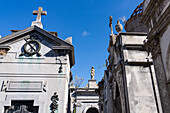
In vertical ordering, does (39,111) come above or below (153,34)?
below

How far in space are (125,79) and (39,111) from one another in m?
4.77

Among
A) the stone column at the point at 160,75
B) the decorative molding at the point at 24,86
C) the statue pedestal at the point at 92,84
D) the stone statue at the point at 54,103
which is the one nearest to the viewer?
the stone column at the point at 160,75

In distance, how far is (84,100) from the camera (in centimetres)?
1756

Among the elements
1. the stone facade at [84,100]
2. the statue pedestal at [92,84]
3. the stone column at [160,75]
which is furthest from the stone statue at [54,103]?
the statue pedestal at [92,84]

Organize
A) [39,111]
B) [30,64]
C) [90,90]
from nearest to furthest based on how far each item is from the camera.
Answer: [39,111] → [30,64] → [90,90]

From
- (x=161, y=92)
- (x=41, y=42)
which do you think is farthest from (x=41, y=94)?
(x=161, y=92)

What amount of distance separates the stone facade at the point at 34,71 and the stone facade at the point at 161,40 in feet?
17.0

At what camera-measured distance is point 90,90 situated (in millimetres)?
17766

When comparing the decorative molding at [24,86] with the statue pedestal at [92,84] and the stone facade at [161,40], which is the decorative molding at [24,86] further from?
the statue pedestal at [92,84]

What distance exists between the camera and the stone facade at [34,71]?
8.04 metres

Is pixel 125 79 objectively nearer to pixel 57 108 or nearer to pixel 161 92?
pixel 161 92

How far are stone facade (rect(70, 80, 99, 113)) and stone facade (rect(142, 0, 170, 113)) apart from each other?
12989mm

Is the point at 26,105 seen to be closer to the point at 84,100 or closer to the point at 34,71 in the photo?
the point at 34,71

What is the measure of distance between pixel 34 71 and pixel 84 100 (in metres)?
10.2
